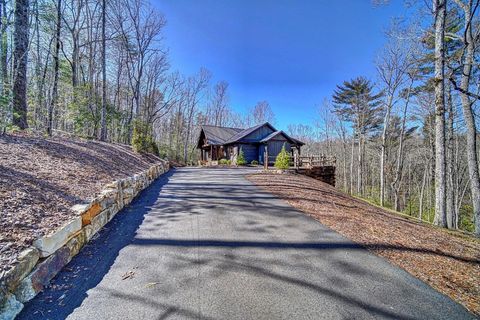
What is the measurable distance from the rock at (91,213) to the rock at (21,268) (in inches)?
39.7

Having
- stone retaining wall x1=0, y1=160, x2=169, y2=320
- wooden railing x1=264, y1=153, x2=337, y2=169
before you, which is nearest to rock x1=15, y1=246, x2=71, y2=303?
stone retaining wall x1=0, y1=160, x2=169, y2=320

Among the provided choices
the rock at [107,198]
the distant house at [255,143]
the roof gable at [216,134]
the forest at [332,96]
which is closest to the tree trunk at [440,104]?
the forest at [332,96]

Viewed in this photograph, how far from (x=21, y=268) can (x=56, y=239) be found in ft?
1.69

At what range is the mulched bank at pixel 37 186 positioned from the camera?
2229 mm

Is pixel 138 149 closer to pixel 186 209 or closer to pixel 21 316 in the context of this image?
pixel 186 209

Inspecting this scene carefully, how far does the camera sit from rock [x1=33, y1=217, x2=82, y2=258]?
2.18m

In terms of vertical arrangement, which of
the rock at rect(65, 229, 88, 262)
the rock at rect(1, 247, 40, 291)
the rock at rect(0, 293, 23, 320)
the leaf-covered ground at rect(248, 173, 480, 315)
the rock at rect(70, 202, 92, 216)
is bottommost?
the leaf-covered ground at rect(248, 173, 480, 315)

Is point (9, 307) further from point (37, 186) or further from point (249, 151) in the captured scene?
point (249, 151)

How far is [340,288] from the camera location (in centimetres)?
229

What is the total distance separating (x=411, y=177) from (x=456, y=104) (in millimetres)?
15497

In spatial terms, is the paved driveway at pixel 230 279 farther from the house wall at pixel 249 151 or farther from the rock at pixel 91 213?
the house wall at pixel 249 151

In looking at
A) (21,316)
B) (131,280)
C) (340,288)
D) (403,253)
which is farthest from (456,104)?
(21,316)

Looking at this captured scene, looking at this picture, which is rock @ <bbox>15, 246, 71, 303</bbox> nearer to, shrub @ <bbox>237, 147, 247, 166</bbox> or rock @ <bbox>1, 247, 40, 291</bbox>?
rock @ <bbox>1, 247, 40, 291</bbox>

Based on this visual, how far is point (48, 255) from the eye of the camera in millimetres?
2264
